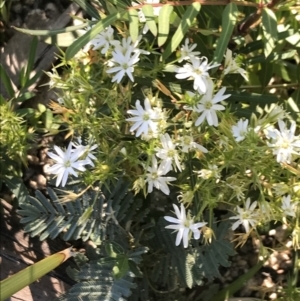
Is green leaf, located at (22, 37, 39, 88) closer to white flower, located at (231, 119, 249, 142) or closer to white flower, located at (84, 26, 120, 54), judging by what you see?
white flower, located at (84, 26, 120, 54)

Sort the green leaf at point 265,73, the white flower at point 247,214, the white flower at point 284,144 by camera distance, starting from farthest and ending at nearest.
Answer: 1. the green leaf at point 265,73
2. the white flower at point 247,214
3. the white flower at point 284,144

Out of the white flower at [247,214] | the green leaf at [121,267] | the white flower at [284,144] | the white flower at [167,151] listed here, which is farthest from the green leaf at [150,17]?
the green leaf at [121,267]

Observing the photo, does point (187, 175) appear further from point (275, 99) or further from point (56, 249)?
point (56, 249)

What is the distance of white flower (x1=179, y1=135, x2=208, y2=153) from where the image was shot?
3.60 ft

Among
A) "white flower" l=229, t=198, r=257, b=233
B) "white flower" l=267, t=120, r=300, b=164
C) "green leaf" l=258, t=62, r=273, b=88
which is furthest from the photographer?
"green leaf" l=258, t=62, r=273, b=88

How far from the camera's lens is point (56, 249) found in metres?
1.55

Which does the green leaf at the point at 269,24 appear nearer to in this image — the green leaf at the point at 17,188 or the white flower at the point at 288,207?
the white flower at the point at 288,207

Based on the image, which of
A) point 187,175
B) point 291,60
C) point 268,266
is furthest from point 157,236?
point 291,60

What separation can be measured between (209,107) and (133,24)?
9.0 inches

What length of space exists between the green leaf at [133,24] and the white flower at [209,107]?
179mm

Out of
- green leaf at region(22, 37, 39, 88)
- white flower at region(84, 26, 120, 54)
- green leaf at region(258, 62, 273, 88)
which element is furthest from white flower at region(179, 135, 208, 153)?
green leaf at region(22, 37, 39, 88)

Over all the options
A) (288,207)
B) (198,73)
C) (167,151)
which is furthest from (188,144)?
(288,207)

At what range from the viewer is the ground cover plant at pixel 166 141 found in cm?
109

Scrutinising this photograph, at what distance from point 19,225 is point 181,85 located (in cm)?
67
